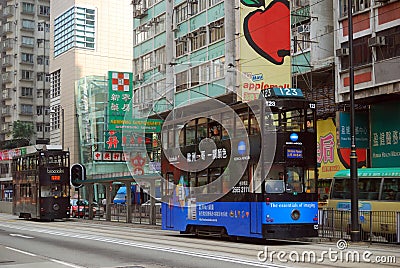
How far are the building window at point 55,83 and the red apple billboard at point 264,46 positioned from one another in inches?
2012

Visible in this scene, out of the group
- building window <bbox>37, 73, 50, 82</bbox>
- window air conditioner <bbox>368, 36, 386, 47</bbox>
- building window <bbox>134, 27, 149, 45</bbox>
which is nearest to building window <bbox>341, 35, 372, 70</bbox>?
window air conditioner <bbox>368, 36, 386, 47</bbox>

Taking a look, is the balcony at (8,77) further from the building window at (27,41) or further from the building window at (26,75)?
the building window at (27,41)

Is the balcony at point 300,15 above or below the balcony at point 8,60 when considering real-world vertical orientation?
below

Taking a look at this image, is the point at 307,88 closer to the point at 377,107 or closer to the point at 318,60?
the point at 318,60

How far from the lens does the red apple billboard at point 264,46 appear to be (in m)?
32.4

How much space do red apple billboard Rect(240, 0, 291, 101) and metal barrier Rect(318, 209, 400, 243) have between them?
9281 mm

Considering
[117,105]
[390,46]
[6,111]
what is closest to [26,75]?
[6,111]

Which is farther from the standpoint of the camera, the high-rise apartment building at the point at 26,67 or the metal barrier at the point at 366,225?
the high-rise apartment building at the point at 26,67

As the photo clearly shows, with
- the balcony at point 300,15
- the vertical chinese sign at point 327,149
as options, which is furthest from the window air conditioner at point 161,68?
the vertical chinese sign at point 327,149

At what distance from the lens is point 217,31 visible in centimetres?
3847

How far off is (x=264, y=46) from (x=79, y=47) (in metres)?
47.4

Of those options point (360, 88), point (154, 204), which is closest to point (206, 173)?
point (360, 88)

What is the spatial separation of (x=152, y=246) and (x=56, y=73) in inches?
2605

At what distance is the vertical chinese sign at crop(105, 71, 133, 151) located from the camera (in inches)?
1719
